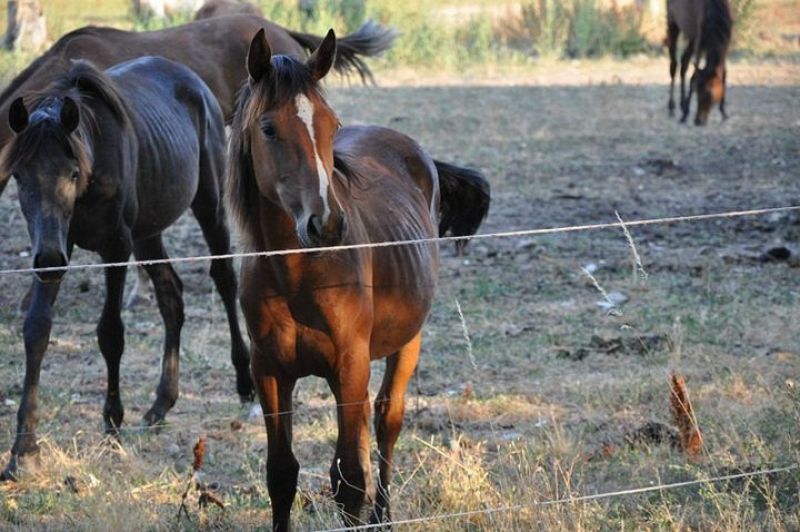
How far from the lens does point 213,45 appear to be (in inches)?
390

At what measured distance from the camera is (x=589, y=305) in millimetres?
8281

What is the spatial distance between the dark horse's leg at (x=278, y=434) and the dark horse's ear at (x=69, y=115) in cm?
156

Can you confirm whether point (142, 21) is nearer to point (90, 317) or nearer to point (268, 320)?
point (90, 317)

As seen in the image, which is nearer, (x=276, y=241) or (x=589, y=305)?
(x=276, y=241)

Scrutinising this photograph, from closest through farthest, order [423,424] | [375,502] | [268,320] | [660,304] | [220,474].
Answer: [268,320] → [375,502] → [220,474] → [423,424] → [660,304]

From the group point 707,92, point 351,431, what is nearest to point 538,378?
point 351,431

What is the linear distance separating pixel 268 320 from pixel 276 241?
268mm

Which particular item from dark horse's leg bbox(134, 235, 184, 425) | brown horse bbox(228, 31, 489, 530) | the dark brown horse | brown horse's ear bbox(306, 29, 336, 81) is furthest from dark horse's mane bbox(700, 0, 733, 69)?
brown horse's ear bbox(306, 29, 336, 81)

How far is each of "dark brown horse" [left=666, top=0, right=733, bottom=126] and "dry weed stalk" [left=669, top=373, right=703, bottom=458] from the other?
1153cm

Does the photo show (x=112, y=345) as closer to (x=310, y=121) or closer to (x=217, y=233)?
(x=217, y=233)

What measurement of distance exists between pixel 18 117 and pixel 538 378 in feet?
9.95

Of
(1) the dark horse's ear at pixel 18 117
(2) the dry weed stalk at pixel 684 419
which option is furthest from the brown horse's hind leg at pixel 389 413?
(1) the dark horse's ear at pixel 18 117

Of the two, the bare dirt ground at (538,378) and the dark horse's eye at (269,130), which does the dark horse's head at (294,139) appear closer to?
the dark horse's eye at (269,130)

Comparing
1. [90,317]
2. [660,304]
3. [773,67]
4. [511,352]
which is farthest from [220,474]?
[773,67]
